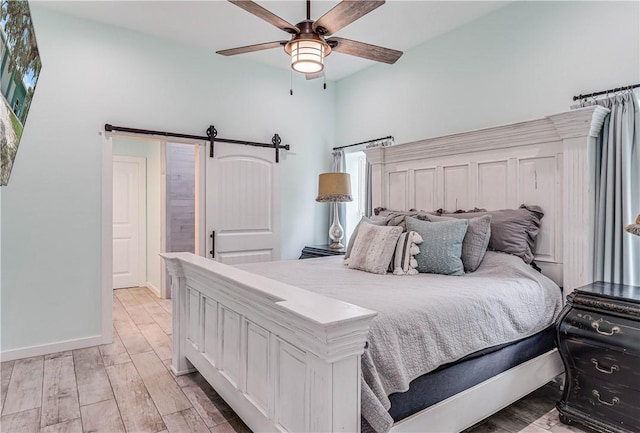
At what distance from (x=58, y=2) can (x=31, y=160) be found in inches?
51.9

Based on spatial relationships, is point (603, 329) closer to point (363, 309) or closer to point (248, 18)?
point (363, 309)

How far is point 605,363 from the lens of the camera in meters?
1.95

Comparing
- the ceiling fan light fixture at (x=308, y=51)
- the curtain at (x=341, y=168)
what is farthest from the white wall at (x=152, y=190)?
the ceiling fan light fixture at (x=308, y=51)

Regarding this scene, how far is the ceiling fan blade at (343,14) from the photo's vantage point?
1893 mm

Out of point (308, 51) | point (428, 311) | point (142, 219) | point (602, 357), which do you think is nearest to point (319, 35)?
point (308, 51)

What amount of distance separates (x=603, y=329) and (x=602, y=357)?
0.49 ft

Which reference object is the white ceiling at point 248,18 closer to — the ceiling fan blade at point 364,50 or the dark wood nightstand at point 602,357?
the ceiling fan blade at point 364,50

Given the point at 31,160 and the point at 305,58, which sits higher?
the point at 305,58

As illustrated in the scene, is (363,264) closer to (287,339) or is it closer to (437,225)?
(437,225)

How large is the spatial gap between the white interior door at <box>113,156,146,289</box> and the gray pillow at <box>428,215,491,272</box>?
5.11m

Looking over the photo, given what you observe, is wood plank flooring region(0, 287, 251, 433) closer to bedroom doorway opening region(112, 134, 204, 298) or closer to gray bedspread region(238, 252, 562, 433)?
gray bedspread region(238, 252, 562, 433)

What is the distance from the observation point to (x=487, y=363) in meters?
1.96

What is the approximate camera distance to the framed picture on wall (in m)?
1.01

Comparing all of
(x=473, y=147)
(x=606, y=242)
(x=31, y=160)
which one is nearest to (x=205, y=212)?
(x=31, y=160)
